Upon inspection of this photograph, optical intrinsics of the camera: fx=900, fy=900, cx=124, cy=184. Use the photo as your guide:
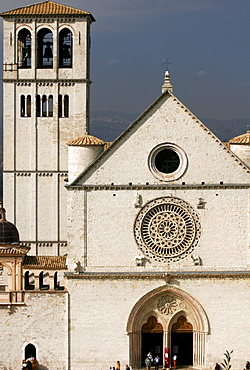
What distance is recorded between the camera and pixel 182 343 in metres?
44.1

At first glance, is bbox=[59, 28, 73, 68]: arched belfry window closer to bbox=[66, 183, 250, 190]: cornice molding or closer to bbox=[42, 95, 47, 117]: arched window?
bbox=[42, 95, 47, 117]: arched window

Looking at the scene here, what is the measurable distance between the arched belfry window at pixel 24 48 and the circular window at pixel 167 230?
53.6ft

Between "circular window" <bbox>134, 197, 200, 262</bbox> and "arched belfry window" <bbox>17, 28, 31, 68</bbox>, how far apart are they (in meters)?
16.3

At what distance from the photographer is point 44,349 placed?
42875mm

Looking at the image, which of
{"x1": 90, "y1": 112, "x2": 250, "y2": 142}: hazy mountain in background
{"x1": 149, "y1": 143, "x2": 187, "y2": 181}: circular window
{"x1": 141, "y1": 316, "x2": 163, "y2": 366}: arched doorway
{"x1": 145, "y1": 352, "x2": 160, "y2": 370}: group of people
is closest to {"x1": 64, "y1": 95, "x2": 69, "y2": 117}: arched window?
{"x1": 149, "y1": 143, "x2": 187, "y2": 181}: circular window

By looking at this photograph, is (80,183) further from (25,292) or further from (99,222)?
(25,292)

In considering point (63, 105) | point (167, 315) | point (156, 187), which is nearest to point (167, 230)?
point (156, 187)

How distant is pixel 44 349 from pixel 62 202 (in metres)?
14.2

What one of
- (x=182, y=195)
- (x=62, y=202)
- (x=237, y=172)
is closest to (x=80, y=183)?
(x=182, y=195)

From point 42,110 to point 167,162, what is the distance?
567 inches

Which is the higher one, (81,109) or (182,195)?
(81,109)

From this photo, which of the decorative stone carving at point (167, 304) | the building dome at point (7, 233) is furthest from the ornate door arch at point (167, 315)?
the building dome at point (7, 233)

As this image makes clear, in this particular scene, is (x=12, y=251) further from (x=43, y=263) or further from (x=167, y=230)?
(x=167, y=230)

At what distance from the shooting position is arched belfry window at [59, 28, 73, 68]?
5506 centimetres
